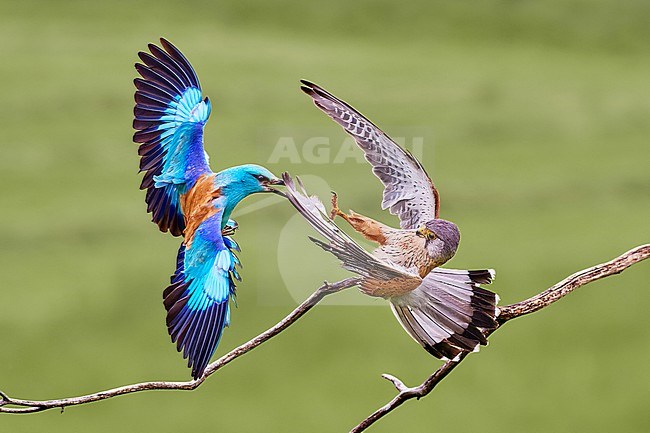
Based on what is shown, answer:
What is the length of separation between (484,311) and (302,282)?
5.7 inches

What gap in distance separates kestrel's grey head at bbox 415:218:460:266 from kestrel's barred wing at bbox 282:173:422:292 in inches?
0.8

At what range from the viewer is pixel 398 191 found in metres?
0.77

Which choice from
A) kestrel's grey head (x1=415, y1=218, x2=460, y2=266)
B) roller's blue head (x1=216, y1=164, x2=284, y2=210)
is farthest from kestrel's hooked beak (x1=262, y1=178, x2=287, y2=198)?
kestrel's grey head (x1=415, y1=218, x2=460, y2=266)

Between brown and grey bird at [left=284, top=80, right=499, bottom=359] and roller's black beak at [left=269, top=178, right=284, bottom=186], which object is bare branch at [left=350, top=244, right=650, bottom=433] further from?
roller's black beak at [left=269, top=178, right=284, bottom=186]

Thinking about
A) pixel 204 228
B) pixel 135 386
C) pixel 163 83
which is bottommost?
pixel 135 386

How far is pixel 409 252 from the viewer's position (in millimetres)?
710

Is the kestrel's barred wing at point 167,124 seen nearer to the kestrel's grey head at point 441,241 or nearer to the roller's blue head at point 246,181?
the roller's blue head at point 246,181

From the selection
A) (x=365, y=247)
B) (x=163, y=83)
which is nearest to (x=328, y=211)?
(x=365, y=247)

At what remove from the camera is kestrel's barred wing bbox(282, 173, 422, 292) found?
26.0 inches

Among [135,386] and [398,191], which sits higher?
[398,191]

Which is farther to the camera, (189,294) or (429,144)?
(429,144)

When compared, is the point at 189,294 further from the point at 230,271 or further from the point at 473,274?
the point at 473,274

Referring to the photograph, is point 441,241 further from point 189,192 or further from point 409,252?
point 189,192

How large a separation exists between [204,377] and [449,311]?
18 centimetres
